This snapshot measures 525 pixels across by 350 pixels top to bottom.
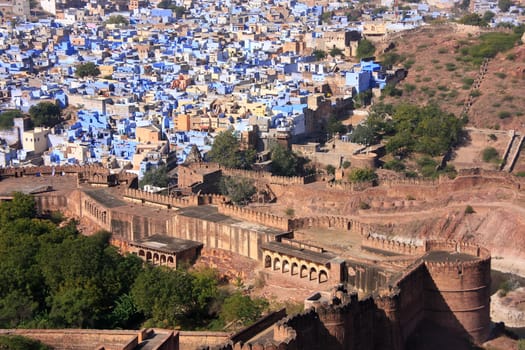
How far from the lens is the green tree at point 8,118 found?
36531mm

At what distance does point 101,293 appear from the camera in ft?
60.2

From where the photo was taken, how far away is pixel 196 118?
1391 inches

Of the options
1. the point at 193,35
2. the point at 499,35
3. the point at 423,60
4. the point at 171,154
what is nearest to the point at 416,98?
the point at 423,60

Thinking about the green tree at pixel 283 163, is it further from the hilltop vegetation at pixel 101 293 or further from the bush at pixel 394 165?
the hilltop vegetation at pixel 101 293

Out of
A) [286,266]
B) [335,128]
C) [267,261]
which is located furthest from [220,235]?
[335,128]

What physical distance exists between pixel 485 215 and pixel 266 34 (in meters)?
36.2

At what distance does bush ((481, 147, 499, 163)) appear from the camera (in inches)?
1268

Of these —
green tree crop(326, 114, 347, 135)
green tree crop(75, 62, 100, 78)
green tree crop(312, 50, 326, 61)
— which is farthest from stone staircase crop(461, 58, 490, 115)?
green tree crop(75, 62, 100, 78)

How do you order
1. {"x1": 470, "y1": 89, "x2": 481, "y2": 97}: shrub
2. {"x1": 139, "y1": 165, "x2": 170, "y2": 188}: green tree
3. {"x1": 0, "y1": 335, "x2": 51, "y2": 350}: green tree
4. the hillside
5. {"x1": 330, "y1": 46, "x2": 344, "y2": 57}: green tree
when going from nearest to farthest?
1. {"x1": 0, "y1": 335, "x2": 51, "y2": 350}: green tree
2. {"x1": 139, "y1": 165, "x2": 170, "y2": 188}: green tree
3. the hillside
4. {"x1": 470, "y1": 89, "x2": 481, "y2": 97}: shrub
5. {"x1": 330, "y1": 46, "x2": 344, "y2": 57}: green tree

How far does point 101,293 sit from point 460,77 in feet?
86.5

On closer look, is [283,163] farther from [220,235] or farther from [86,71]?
[86,71]

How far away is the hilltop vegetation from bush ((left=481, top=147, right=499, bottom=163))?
15.4 meters

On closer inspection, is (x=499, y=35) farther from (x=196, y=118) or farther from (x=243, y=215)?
(x=243, y=215)

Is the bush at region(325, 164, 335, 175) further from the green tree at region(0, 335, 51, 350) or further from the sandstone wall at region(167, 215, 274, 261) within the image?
the green tree at region(0, 335, 51, 350)
